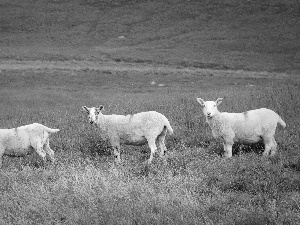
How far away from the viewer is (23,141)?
11.3 meters

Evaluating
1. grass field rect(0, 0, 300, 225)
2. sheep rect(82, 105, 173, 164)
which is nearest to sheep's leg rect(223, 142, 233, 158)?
grass field rect(0, 0, 300, 225)

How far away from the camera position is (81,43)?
50188 millimetres

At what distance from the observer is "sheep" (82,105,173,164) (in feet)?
37.5

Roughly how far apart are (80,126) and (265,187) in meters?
8.61

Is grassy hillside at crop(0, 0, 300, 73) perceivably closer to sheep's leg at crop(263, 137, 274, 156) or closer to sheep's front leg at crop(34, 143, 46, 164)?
sheep's leg at crop(263, 137, 274, 156)

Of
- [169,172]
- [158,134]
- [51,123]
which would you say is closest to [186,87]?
[51,123]

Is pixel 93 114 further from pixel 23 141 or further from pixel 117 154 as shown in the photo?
pixel 23 141

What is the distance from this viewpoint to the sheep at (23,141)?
11.3 metres

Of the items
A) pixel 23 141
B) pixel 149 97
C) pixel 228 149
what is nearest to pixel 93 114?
pixel 23 141

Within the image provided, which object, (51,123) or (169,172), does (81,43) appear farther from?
(169,172)

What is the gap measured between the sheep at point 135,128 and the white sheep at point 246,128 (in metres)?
1.20

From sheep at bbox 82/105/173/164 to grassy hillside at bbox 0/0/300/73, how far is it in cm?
2930

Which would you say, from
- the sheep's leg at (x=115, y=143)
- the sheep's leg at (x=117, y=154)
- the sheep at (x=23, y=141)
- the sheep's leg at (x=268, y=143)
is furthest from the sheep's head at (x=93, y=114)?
the sheep's leg at (x=268, y=143)

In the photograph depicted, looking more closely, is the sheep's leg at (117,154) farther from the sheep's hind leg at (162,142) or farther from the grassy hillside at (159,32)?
the grassy hillside at (159,32)
